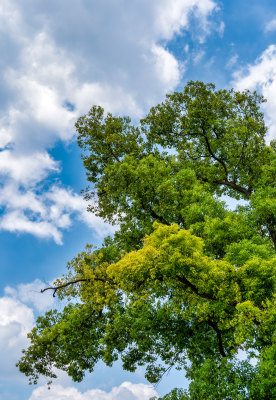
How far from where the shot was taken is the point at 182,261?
9.98 meters

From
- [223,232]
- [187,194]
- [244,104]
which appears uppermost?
[244,104]

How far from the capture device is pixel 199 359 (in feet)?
49.8

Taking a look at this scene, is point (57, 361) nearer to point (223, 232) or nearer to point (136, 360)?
point (136, 360)

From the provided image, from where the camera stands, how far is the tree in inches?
400

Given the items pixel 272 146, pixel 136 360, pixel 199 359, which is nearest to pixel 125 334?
pixel 136 360

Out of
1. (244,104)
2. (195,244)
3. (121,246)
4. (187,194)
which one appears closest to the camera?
(195,244)

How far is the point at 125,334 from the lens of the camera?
1620 centimetres

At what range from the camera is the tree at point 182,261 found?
10.2 m

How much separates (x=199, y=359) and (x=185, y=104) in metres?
17.0

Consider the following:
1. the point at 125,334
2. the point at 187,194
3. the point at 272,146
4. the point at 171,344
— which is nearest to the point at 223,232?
the point at 187,194

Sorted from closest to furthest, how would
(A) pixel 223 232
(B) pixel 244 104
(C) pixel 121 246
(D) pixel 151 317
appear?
(A) pixel 223 232 → (D) pixel 151 317 → (C) pixel 121 246 → (B) pixel 244 104

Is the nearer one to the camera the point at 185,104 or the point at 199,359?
the point at 199,359

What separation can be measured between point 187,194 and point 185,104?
30.8 ft

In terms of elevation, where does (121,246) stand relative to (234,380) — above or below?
above
